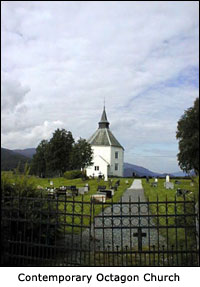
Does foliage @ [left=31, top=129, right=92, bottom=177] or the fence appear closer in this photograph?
the fence

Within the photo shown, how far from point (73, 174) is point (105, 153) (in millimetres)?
636

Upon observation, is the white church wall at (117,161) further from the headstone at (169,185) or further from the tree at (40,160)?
the tree at (40,160)

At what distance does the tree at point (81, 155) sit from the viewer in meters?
4.59

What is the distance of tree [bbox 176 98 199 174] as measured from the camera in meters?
3.92

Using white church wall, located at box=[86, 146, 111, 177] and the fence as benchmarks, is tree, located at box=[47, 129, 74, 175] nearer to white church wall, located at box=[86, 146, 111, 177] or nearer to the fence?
white church wall, located at box=[86, 146, 111, 177]

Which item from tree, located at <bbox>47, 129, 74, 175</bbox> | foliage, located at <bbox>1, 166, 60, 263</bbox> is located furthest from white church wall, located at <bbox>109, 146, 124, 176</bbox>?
foliage, located at <bbox>1, 166, 60, 263</bbox>

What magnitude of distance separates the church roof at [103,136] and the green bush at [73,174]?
1.77 feet

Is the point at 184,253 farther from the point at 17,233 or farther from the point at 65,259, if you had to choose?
the point at 17,233

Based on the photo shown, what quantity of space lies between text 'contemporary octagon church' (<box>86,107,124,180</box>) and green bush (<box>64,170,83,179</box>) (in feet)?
0.52

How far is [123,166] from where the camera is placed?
4.55m

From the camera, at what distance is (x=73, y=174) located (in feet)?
15.4

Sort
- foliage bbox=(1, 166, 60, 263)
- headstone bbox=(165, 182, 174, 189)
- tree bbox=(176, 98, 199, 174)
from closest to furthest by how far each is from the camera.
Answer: tree bbox=(176, 98, 199, 174) → foliage bbox=(1, 166, 60, 263) → headstone bbox=(165, 182, 174, 189)

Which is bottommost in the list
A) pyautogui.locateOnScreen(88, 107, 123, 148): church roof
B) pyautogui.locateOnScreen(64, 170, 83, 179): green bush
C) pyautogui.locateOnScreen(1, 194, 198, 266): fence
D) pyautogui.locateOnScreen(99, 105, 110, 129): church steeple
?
pyautogui.locateOnScreen(1, 194, 198, 266): fence

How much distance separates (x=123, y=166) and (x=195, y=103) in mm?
1463
